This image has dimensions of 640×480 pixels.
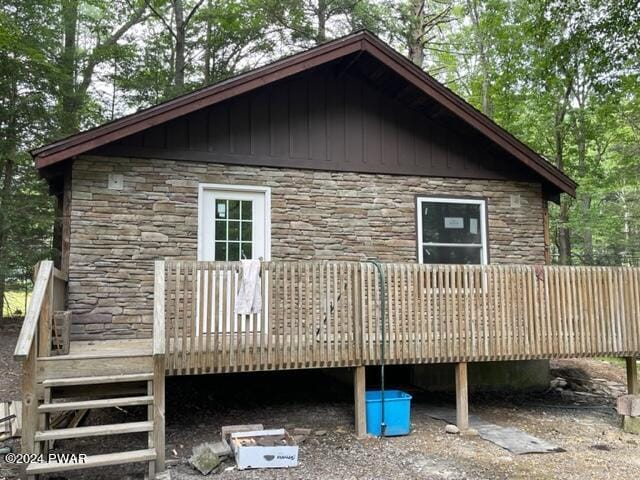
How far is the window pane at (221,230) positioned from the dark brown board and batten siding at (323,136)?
0.87 m

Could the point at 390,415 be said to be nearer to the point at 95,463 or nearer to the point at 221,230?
the point at 95,463

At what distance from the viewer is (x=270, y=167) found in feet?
23.4

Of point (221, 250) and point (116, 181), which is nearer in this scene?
point (116, 181)

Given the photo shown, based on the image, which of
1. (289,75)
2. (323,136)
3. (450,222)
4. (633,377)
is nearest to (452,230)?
(450,222)

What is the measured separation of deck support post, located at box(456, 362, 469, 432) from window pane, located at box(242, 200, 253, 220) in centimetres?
343

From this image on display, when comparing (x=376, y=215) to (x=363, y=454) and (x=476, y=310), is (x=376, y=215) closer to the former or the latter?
(x=476, y=310)

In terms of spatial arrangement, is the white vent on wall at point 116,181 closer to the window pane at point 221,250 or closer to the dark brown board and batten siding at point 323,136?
the dark brown board and batten siding at point 323,136

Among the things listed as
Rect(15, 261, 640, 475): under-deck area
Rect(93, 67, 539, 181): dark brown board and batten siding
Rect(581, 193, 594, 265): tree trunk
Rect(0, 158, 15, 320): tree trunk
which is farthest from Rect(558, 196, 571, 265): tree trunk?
Rect(0, 158, 15, 320): tree trunk

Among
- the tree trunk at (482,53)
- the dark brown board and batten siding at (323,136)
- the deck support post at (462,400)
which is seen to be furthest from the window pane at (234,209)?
the tree trunk at (482,53)

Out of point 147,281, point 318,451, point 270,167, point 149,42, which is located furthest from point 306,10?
point 318,451

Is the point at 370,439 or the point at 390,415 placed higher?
the point at 390,415

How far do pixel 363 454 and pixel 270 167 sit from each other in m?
4.03

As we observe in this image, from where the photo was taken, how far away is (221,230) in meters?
6.92

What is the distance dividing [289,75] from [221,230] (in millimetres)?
2324
